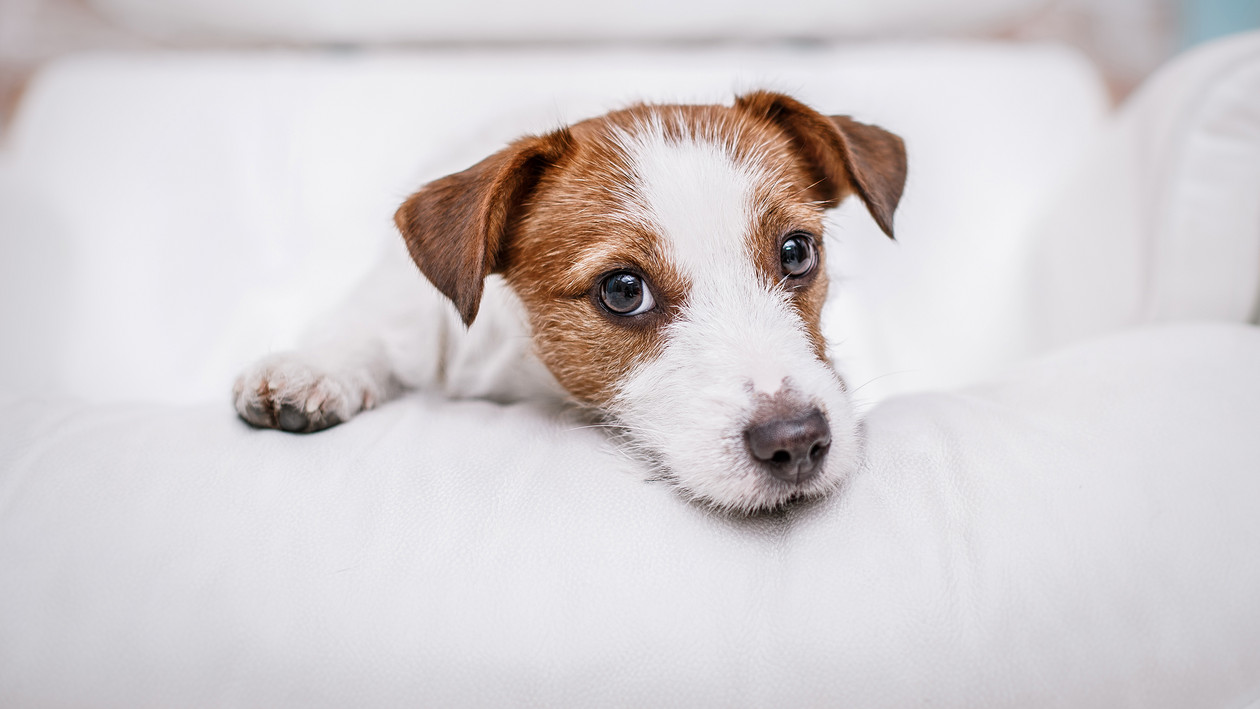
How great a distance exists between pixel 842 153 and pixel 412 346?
906 mm

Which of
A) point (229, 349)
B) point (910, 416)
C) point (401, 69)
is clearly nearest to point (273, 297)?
point (229, 349)

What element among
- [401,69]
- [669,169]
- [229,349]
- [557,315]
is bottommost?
[229,349]

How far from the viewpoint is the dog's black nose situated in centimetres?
A: 100

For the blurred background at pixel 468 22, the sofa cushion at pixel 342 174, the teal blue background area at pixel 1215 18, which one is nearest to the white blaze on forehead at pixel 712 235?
the sofa cushion at pixel 342 174

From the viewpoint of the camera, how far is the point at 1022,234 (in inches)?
89.6

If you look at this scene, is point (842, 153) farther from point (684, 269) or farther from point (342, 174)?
point (342, 174)

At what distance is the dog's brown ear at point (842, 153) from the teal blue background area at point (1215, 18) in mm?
A: 2797

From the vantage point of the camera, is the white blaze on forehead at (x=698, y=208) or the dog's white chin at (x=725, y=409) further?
the white blaze on forehead at (x=698, y=208)

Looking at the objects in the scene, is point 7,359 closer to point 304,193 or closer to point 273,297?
point 273,297

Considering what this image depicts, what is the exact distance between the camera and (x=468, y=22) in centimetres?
262

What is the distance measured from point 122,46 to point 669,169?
2824mm

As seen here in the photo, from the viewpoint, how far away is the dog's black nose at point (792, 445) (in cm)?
100

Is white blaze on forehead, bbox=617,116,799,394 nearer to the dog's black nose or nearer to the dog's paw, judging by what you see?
the dog's black nose

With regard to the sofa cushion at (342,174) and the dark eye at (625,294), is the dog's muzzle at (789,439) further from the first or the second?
the sofa cushion at (342,174)
